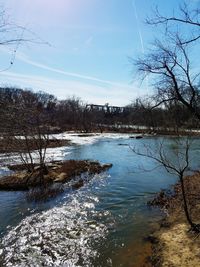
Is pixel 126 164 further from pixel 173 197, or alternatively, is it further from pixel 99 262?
pixel 99 262

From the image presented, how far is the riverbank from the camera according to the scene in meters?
7.36

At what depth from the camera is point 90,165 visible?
22375 mm

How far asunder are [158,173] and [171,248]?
38.1 feet

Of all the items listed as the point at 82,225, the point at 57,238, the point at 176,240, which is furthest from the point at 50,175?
the point at 176,240

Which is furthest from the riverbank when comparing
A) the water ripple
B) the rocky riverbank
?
the rocky riverbank

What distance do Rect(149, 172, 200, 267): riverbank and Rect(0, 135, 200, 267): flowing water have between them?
1.57 ft

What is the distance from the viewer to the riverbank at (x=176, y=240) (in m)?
7.36

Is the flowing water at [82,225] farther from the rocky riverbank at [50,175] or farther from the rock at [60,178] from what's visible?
the rock at [60,178]

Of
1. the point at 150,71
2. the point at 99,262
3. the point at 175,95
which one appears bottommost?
the point at 99,262

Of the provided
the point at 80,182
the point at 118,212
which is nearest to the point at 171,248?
the point at 118,212

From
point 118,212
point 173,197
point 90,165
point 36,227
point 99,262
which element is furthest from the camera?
point 90,165

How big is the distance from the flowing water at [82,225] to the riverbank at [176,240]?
1.57 feet

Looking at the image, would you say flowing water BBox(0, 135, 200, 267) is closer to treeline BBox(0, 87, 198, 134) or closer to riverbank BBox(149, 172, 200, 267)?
riverbank BBox(149, 172, 200, 267)

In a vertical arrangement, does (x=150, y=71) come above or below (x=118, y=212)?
above
